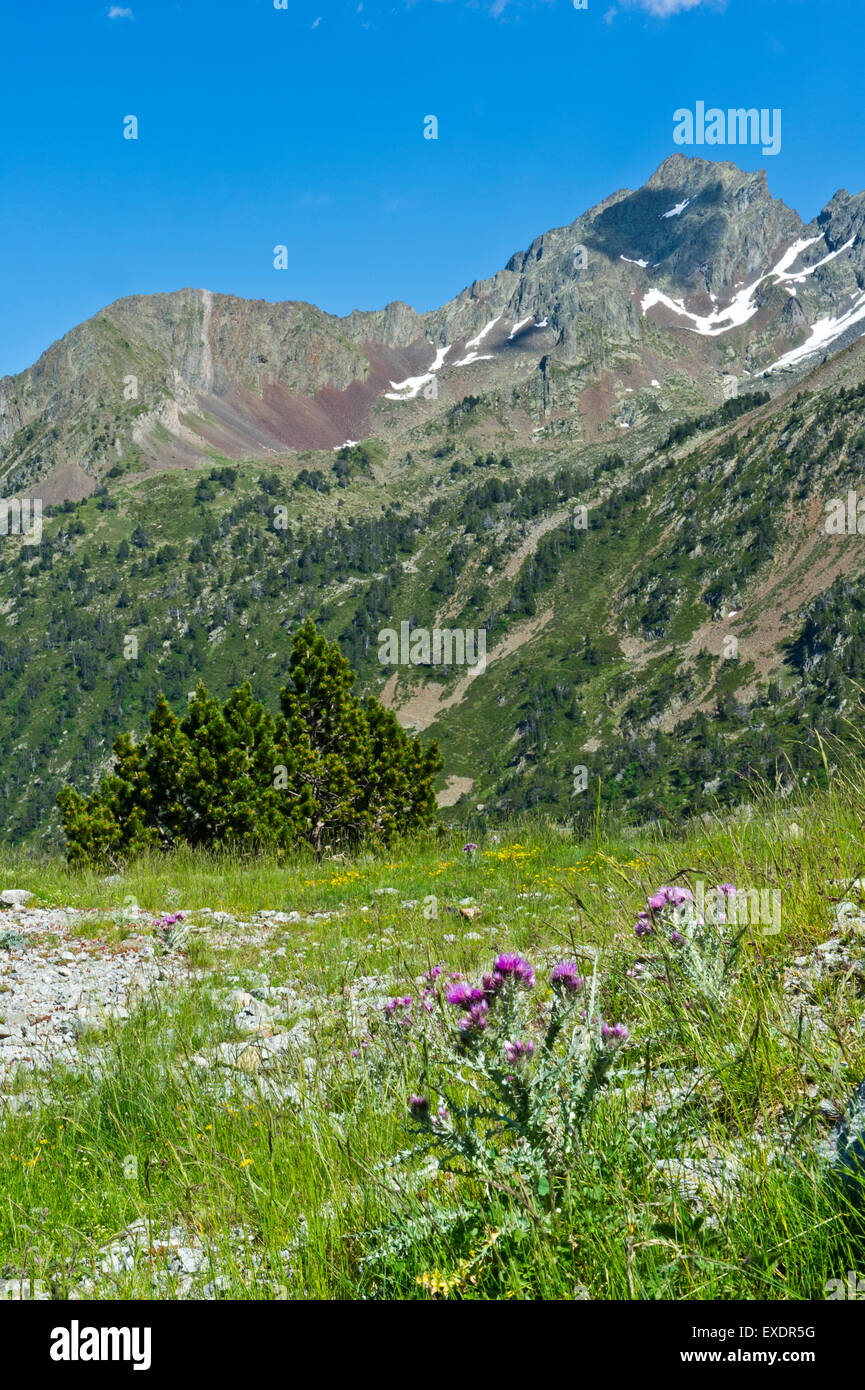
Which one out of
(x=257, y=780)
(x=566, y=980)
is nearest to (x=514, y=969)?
(x=566, y=980)

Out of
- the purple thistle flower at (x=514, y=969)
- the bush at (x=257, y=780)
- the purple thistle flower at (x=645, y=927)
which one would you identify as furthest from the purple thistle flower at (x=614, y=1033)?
the bush at (x=257, y=780)

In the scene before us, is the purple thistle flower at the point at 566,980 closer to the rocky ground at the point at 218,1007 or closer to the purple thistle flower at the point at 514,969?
the purple thistle flower at the point at 514,969

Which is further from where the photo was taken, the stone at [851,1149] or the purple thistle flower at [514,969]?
the purple thistle flower at [514,969]

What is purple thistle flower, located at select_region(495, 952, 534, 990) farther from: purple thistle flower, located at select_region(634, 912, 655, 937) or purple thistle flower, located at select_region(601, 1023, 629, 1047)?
purple thistle flower, located at select_region(634, 912, 655, 937)

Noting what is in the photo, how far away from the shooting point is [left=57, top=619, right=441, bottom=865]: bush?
21.4m

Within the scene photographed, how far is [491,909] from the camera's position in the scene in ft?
30.1

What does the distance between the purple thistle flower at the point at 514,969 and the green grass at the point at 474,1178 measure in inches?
17.5

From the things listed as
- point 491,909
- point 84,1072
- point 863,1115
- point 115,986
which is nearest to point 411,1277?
point 863,1115

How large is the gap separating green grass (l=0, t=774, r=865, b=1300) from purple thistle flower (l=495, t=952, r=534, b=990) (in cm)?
44

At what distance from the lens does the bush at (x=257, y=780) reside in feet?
70.3

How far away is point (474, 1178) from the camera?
2465 millimetres

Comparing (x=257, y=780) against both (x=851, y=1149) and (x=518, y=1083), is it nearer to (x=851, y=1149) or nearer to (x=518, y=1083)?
(x=518, y=1083)

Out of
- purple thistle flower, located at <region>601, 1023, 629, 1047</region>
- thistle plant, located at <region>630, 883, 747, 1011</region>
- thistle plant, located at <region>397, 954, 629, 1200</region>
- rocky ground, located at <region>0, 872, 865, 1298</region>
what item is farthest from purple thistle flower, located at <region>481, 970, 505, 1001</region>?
thistle plant, located at <region>630, 883, 747, 1011</region>

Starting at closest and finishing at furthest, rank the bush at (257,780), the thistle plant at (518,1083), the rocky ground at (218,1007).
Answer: the thistle plant at (518,1083) < the rocky ground at (218,1007) < the bush at (257,780)
